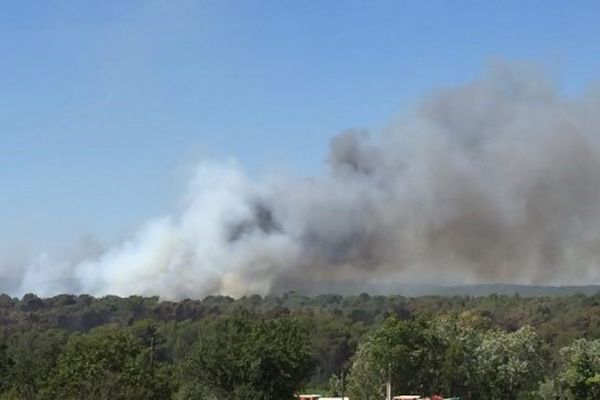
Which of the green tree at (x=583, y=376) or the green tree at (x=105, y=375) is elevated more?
the green tree at (x=583, y=376)

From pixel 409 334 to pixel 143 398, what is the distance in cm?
4347

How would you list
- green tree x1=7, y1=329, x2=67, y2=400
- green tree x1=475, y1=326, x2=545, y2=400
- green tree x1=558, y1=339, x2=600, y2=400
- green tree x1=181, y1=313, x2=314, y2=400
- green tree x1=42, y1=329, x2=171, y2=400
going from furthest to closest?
green tree x1=475, y1=326, x2=545, y2=400
green tree x1=558, y1=339, x2=600, y2=400
green tree x1=181, y1=313, x2=314, y2=400
green tree x1=7, y1=329, x2=67, y2=400
green tree x1=42, y1=329, x2=171, y2=400

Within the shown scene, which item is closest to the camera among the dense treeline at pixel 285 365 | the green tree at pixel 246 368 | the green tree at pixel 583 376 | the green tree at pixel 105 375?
the green tree at pixel 105 375

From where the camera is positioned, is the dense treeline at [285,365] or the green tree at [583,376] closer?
the dense treeline at [285,365]

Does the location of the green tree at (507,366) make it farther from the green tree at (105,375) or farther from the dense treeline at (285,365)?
the green tree at (105,375)

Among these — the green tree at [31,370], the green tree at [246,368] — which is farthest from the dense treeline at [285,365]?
the green tree at [31,370]

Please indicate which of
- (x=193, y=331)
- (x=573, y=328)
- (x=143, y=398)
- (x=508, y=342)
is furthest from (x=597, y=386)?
(x=193, y=331)

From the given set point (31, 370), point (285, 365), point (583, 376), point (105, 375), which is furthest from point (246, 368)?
point (583, 376)

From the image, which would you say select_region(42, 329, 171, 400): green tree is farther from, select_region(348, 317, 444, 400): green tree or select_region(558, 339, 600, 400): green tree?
select_region(558, 339, 600, 400): green tree

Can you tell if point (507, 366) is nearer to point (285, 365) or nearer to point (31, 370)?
point (285, 365)

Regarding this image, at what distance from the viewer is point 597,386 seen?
306ft

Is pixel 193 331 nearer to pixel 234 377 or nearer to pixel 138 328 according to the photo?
pixel 138 328

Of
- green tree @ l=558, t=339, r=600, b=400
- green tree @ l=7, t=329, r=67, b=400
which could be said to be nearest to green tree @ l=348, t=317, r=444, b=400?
green tree @ l=558, t=339, r=600, b=400

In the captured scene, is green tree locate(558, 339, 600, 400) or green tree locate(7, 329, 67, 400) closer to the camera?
green tree locate(7, 329, 67, 400)
